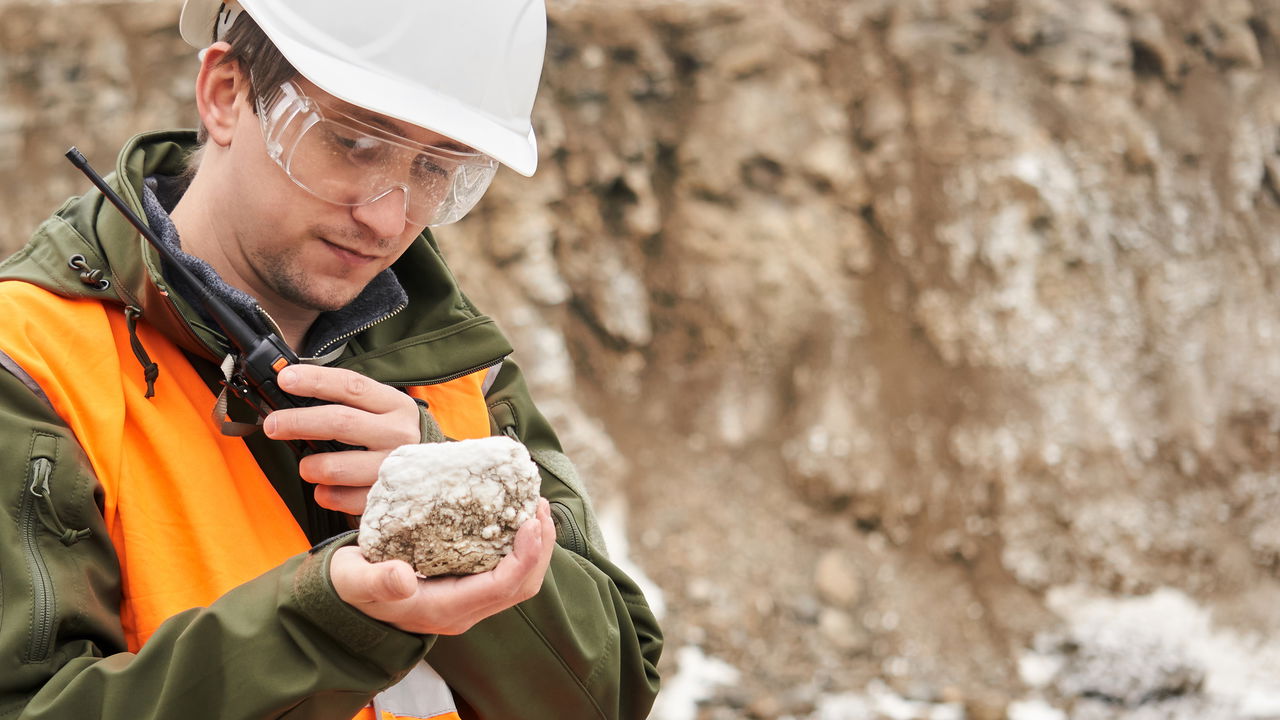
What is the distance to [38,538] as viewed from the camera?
4.51 ft

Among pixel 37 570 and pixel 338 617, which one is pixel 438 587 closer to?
pixel 338 617

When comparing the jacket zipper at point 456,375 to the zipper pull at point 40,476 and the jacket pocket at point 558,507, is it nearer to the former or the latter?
the jacket pocket at point 558,507

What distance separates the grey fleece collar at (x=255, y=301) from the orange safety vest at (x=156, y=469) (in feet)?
0.36

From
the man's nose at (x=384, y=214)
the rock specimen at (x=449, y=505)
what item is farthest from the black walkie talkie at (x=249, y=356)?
the man's nose at (x=384, y=214)

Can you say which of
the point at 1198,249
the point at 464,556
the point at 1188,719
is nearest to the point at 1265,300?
the point at 1198,249

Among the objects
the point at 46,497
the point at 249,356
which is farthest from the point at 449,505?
the point at 46,497

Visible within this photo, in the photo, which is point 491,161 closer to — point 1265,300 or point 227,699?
point 227,699

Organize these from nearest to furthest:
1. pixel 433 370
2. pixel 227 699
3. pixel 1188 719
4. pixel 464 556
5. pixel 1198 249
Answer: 1. pixel 227 699
2. pixel 464 556
3. pixel 433 370
4. pixel 1188 719
5. pixel 1198 249

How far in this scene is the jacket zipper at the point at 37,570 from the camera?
1.34m

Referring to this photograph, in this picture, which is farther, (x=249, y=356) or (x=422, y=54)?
(x=422, y=54)

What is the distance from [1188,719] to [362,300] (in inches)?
216

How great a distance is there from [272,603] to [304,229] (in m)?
0.64

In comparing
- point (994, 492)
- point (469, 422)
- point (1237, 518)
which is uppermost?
point (469, 422)

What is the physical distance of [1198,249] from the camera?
7051 mm
